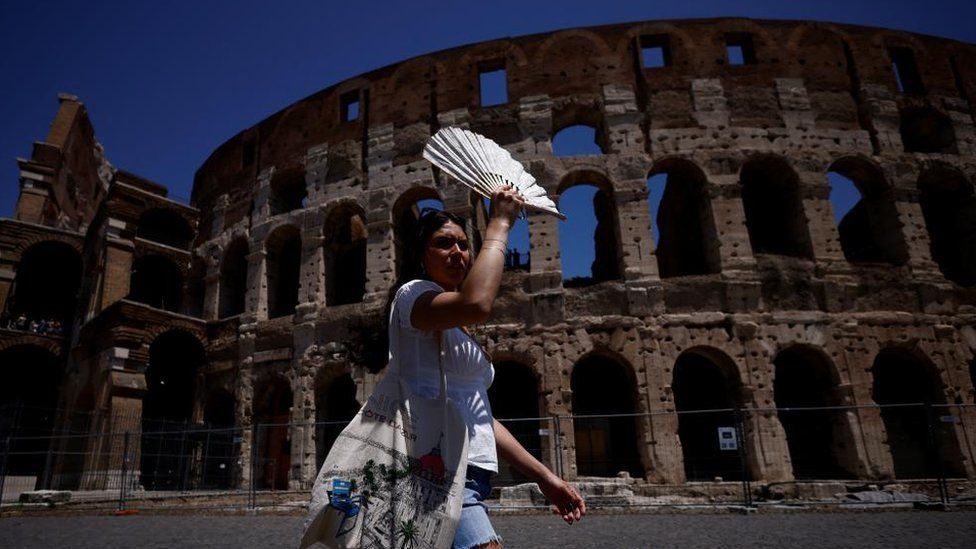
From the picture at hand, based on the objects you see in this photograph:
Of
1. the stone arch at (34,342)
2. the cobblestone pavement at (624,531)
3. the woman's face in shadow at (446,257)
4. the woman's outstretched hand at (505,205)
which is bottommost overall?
the cobblestone pavement at (624,531)

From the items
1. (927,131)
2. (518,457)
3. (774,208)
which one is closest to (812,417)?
(774,208)

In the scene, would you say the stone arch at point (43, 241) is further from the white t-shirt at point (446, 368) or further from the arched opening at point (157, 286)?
the white t-shirt at point (446, 368)

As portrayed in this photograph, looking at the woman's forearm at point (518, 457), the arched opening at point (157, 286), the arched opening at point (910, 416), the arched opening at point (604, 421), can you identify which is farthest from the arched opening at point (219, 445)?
the arched opening at point (910, 416)

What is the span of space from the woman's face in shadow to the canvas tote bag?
1.55 feet

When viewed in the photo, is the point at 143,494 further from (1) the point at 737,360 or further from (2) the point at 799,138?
(2) the point at 799,138

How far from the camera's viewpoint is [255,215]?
17.9 metres

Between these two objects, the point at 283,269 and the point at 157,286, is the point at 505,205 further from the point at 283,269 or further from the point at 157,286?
the point at 157,286

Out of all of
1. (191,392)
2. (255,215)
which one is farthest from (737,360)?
(191,392)

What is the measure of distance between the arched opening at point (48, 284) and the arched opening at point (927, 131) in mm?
28456

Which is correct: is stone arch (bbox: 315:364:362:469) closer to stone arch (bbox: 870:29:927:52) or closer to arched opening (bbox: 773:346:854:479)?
arched opening (bbox: 773:346:854:479)

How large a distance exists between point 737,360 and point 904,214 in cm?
611

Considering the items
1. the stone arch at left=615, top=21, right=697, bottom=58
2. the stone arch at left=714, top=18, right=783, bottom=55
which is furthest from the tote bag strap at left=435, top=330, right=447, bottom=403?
the stone arch at left=714, top=18, right=783, bottom=55

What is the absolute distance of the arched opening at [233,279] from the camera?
18.1m

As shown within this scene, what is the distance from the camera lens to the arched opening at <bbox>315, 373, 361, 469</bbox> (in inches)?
561
